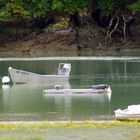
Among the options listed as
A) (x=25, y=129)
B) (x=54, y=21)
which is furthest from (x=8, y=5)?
(x=25, y=129)

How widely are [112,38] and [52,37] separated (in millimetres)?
8311

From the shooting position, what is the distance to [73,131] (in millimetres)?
19172

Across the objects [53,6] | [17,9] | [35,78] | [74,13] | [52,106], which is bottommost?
[52,106]

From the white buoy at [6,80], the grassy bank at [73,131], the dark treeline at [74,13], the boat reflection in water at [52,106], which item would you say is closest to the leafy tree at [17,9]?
the dark treeline at [74,13]

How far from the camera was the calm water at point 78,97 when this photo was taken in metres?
27.8

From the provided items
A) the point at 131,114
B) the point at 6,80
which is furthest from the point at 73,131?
the point at 6,80

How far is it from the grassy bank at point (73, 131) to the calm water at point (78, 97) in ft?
15.5

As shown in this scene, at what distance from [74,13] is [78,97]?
5460 centimetres

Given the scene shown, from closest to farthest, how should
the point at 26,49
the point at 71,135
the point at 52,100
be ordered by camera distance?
the point at 71,135 < the point at 52,100 < the point at 26,49

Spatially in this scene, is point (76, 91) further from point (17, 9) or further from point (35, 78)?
point (17, 9)

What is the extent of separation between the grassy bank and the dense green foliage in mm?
65338

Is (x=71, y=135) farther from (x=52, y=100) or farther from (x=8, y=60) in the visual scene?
(x=8, y=60)

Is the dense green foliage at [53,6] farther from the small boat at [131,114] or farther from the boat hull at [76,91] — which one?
the small boat at [131,114]

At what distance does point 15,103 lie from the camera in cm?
3319
